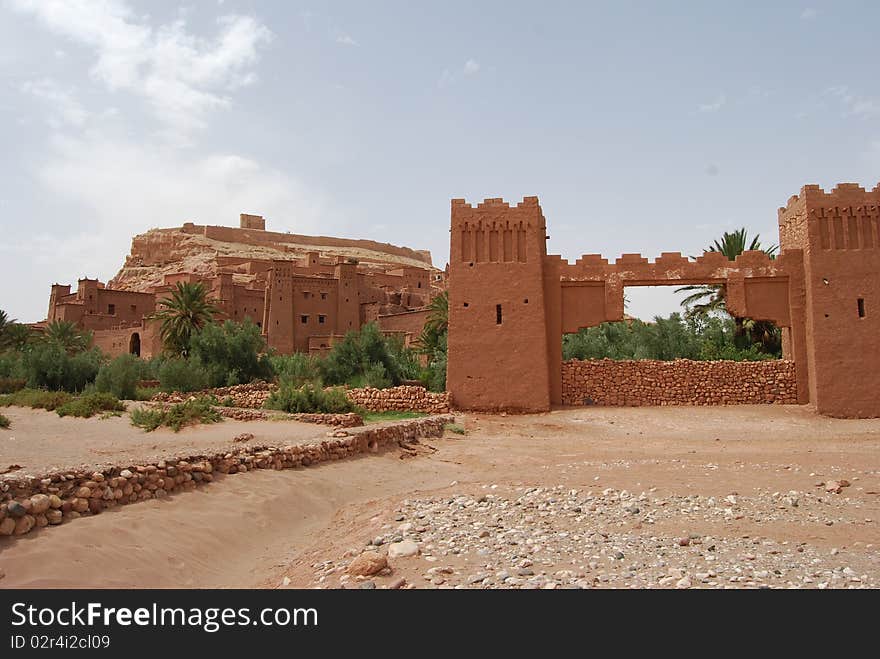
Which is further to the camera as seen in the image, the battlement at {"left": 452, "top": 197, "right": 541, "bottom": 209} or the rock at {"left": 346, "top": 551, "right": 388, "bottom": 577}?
the battlement at {"left": 452, "top": 197, "right": 541, "bottom": 209}

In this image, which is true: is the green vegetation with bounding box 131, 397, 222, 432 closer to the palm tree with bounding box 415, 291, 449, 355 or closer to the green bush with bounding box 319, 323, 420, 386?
the green bush with bounding box 319, 323, 420, 386

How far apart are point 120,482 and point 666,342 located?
920 inches

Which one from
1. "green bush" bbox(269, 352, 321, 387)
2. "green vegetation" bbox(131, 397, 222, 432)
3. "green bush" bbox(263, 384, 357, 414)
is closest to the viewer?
"green vegetation" bbox(131, 397, 222, 432)

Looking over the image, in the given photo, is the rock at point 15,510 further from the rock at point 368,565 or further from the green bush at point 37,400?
the green bush at point 37,400

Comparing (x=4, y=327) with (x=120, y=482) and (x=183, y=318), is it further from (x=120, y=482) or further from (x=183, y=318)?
(x=120, y=482)

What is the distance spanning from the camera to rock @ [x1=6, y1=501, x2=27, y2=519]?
17.3ft

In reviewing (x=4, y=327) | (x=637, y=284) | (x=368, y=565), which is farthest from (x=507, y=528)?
(x=4, y=327)

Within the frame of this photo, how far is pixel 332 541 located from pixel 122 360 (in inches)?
867

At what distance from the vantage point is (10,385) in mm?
26156

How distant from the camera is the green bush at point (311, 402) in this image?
661 inches

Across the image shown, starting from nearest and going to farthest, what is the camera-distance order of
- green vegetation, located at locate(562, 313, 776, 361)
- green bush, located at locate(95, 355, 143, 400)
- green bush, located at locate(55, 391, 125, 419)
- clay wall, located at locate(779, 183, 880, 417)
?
green bush, located at locate(55, 391, 125, 419) → clay wall, located at locate(779, 183, 880, 417) → green bush, located at locate(95, 355, 143, 400) → green vegetation, located at locate(562, 313, 776, 361)

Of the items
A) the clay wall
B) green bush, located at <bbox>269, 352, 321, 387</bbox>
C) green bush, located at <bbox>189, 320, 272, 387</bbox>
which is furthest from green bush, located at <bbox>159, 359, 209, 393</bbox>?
the clay wall
